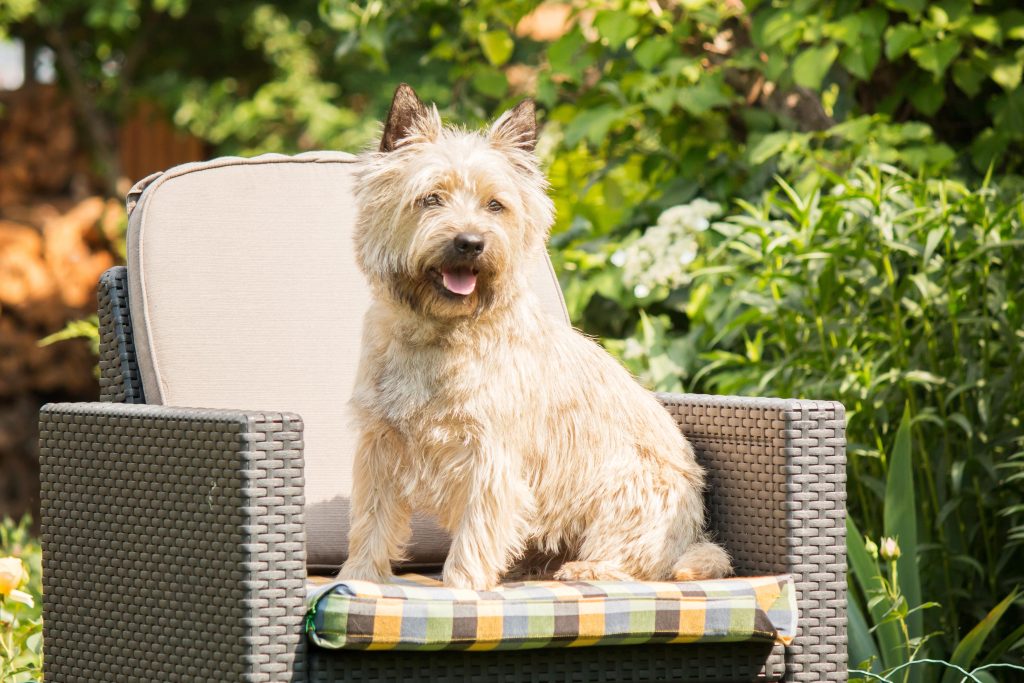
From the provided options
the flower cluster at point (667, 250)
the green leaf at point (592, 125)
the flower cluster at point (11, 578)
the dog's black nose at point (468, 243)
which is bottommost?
the flower cluster at point (11, 578)

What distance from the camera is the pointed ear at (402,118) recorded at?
2.71 meters

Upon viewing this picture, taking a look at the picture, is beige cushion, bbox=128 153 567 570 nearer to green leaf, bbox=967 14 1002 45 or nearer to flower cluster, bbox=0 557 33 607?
flower cluster, bbox=0 557 33 607

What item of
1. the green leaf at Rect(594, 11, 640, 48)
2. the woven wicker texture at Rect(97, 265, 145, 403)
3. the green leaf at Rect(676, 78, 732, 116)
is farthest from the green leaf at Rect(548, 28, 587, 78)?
the woven wicker texture at Rect(97, 265, 145, 403)

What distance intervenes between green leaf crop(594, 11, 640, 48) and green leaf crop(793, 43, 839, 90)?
2.21 ft

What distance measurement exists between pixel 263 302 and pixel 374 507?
29.1 inches

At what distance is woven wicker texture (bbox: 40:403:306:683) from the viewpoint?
2283 mm

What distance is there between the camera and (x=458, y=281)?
2.66 meters

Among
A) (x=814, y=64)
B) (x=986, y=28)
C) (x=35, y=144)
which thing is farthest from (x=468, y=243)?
(x=35, y=144)

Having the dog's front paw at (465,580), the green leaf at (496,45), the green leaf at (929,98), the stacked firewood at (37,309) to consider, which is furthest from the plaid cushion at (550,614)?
the stacked firewood at (37,309)

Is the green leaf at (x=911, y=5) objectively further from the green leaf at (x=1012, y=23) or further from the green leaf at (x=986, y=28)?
the green leaf at (x=1012, y=23)

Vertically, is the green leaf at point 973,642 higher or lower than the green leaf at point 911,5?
lower

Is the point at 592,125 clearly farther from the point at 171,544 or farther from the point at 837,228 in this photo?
the point at 171,544

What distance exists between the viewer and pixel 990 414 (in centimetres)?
380

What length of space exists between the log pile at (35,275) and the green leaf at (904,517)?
24.4 ft
